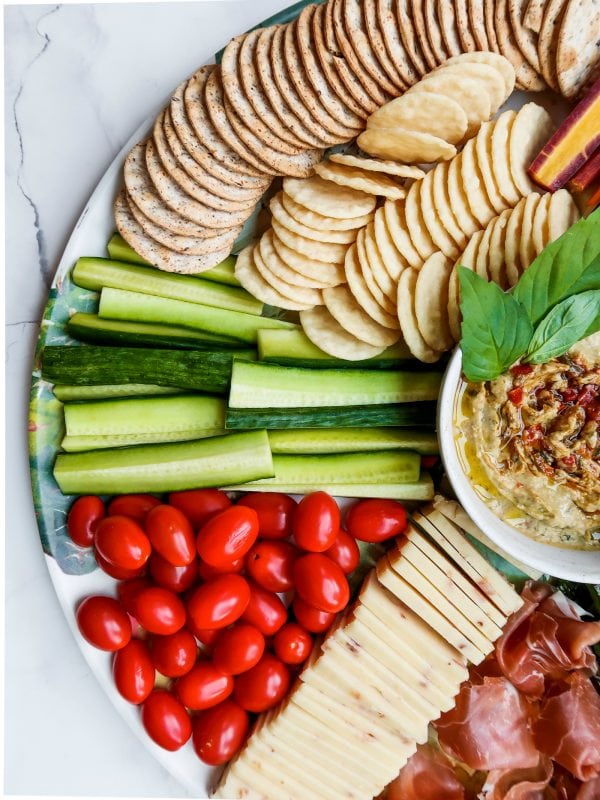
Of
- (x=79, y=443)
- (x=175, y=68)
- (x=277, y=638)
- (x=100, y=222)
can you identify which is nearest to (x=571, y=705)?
(x=277, y=638)

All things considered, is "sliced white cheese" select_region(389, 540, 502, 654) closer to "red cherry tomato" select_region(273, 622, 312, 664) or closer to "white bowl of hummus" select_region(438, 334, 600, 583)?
"white bowl of hummus" select_region(438, 334, 600, 583)

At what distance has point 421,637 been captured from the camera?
2.44 meters

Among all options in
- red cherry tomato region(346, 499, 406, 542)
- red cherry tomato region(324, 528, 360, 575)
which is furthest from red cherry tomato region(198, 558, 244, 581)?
red cherry tomato region(346, 499, 406, 542)

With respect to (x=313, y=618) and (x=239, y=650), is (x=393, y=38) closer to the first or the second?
(x=313, y=618)

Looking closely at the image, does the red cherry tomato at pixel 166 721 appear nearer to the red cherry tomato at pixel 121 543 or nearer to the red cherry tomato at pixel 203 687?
the red cherry tomato at pixel 203 687

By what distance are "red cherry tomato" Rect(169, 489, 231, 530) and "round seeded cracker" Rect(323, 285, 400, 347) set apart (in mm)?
759

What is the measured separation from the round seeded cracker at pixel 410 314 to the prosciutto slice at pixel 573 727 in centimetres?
134

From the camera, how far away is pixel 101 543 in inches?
95.6

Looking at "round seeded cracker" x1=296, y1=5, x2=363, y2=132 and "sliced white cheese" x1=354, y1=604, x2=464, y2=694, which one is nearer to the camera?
"round seeded cracker" x1=296, y1=5, x2=363, y2=132

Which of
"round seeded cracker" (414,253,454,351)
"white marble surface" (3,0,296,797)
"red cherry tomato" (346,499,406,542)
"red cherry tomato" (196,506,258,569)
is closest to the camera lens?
"round seeded cracker" (414,253,454,351)

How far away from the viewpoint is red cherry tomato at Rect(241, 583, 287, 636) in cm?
253

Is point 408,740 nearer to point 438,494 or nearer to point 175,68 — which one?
point 438,494

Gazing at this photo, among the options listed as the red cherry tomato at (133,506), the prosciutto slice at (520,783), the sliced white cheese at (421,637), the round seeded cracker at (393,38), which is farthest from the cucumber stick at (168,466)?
the prosciutto slice at (520,783)

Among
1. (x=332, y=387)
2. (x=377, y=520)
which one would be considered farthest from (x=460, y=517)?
(x=332, y=387)
